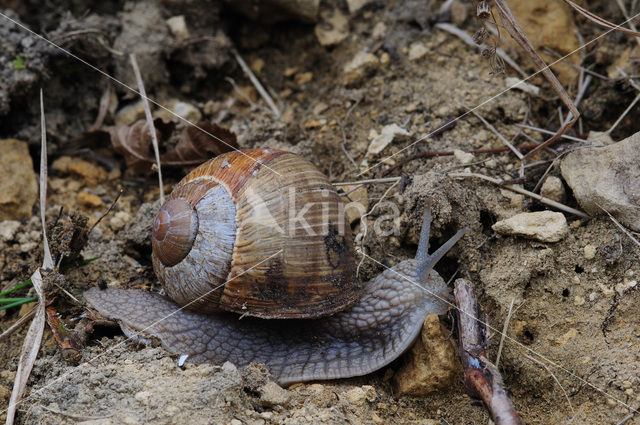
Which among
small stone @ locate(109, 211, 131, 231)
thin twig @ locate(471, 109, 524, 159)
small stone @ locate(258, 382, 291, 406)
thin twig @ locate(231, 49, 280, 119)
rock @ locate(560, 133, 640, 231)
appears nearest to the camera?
small stone @ locate(258, 382, 291, 406)

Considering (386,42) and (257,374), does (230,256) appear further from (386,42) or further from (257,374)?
(386,42)

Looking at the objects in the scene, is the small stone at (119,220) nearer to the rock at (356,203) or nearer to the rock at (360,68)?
the rock at (356,203)

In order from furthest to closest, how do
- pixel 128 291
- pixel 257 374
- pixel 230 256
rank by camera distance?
pixel 128 291
pixel 230 256
pixel 257 374

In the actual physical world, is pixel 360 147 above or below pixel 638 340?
above

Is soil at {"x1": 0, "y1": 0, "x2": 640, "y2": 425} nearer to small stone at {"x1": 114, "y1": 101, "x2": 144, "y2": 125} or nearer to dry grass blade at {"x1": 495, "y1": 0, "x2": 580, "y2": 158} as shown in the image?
small stone at {"x1": 114, "y1": 101, "x2": 144, "y2": 125}

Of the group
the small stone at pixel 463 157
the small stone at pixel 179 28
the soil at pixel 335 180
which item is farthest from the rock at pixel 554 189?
the small stone at pixel 179 28

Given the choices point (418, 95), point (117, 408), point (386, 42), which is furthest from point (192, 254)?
point (386, 42)

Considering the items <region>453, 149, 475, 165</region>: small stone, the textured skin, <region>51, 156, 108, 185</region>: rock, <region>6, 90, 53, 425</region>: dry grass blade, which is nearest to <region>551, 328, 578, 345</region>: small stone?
the textured skin
